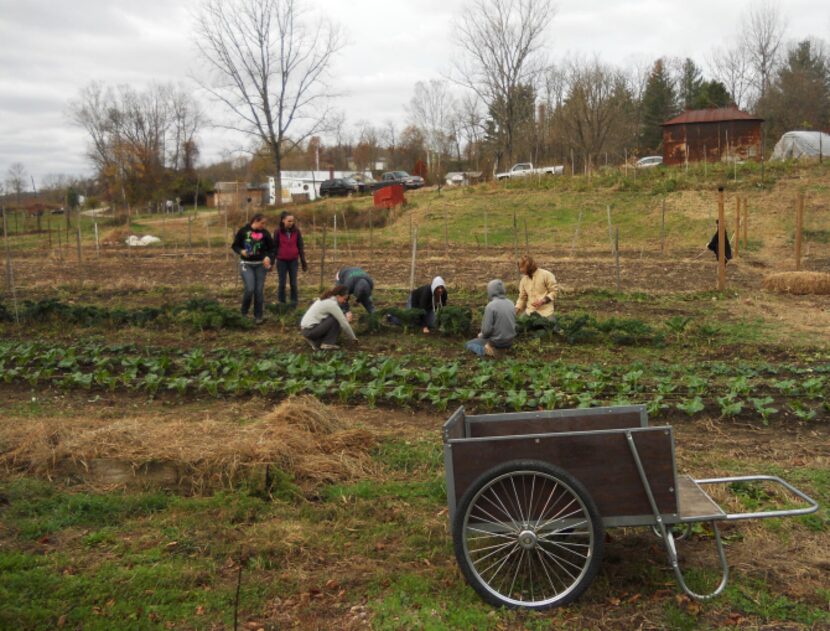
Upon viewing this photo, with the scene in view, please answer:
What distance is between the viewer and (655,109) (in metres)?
63.0

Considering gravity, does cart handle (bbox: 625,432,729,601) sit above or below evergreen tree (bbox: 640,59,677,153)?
below

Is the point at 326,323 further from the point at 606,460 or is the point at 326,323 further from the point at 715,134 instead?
the point at 715,134

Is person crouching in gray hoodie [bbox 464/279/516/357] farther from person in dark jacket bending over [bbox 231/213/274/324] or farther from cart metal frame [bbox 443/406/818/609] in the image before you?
cart metal frame [bbox 443/406/818/609]

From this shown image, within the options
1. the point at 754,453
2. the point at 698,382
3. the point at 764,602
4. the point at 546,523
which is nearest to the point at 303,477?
the point at 546,523

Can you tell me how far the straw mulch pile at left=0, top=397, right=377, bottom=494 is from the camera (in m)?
5.82

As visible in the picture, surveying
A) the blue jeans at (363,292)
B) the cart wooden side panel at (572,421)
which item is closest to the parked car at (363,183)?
the blue jeans at (363,292)

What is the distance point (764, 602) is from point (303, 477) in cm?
318

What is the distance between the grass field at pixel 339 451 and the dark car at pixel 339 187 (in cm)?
3312

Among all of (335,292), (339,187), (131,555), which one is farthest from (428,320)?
(339,187)

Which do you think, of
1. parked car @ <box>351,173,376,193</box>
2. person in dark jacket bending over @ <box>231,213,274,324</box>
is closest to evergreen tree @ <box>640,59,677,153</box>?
Result: parked car @ <box>351,173,376,193</box>

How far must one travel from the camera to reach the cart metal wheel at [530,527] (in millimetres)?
4000

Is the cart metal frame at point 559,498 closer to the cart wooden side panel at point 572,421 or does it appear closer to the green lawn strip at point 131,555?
the cart wooden side panel at point 572,421

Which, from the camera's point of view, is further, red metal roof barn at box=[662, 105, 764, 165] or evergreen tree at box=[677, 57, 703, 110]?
evergreen tree at box=[677, 57, 703, 110]

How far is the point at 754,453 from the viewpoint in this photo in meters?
6.51
